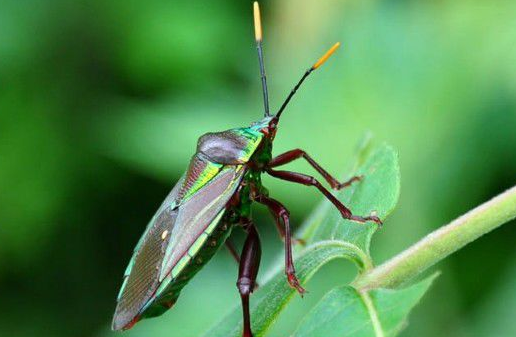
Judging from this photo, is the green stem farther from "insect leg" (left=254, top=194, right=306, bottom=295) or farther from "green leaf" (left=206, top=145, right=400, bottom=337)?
"insect leg" (left=254, top=194, right=306, bottom=295)

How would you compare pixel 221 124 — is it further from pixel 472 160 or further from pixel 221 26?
pixel 472 160

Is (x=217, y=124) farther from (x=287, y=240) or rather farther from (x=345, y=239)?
(x=345, y=239)

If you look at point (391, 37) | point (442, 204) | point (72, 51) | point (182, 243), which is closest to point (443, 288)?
point (442, 204)

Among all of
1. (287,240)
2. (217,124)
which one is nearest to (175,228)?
(287,240)

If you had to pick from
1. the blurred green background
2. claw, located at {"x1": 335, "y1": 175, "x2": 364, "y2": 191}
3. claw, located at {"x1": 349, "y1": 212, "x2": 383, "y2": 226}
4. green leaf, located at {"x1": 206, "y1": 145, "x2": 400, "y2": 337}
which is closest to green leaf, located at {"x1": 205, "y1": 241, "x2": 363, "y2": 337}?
green leaf, located at {"x1": 206, "y1": 145, "x2": 400, "y2": 337}

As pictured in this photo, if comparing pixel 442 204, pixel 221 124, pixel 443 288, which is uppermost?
pixel 221 124

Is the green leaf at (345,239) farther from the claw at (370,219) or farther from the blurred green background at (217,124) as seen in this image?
the blurred green background at (217,124)

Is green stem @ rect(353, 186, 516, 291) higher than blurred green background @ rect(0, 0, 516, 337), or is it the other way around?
green stem @ rect(353, 186, 516, 291)
